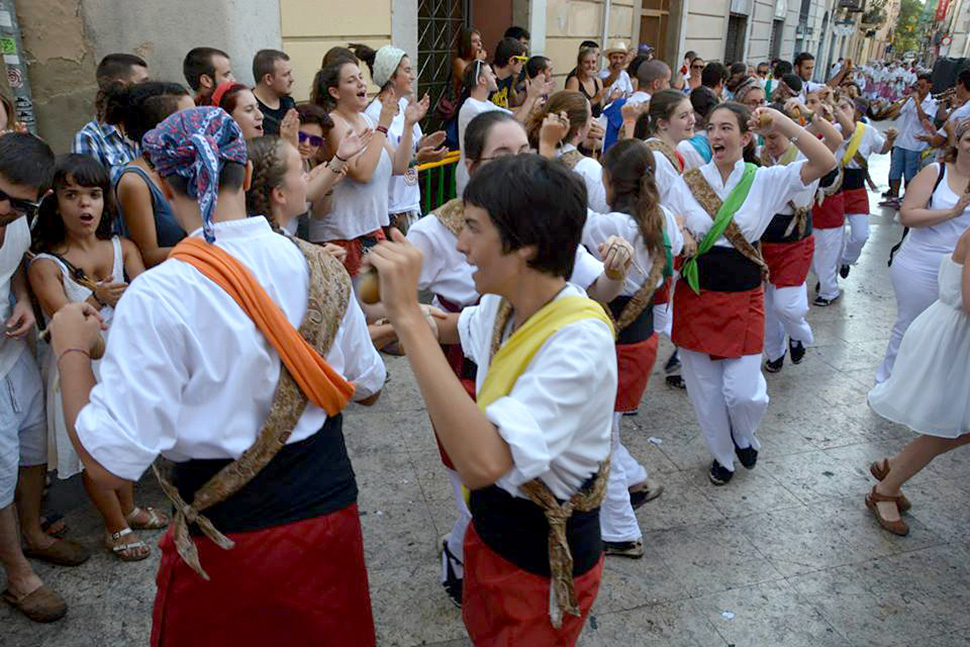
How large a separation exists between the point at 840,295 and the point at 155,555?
631 cm

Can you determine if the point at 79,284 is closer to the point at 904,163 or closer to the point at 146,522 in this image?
the point at 146,522

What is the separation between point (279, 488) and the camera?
1.92 m

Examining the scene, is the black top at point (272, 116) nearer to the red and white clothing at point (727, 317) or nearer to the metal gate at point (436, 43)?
the red and white clothing at point (727, 317)

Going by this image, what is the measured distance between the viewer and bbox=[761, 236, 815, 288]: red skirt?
204 inches

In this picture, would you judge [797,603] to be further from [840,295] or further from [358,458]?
[840,295]

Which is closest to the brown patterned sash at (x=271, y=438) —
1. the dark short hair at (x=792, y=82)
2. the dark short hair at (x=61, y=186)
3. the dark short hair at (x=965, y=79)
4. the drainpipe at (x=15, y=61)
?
the dark short hair at (x=61, y=186)

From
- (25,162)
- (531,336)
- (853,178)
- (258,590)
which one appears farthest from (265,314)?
(853,178)

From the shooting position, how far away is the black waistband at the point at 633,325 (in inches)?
130

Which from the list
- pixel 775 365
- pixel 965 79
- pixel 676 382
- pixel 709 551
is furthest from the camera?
pixel 965 79

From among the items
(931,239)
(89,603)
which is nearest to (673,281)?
(931,239)

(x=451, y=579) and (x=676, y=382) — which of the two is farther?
(x=676, y=382)

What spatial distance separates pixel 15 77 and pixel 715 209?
480cm

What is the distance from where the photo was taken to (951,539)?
3652 mm

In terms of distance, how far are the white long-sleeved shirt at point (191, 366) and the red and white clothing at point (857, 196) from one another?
581 cm
